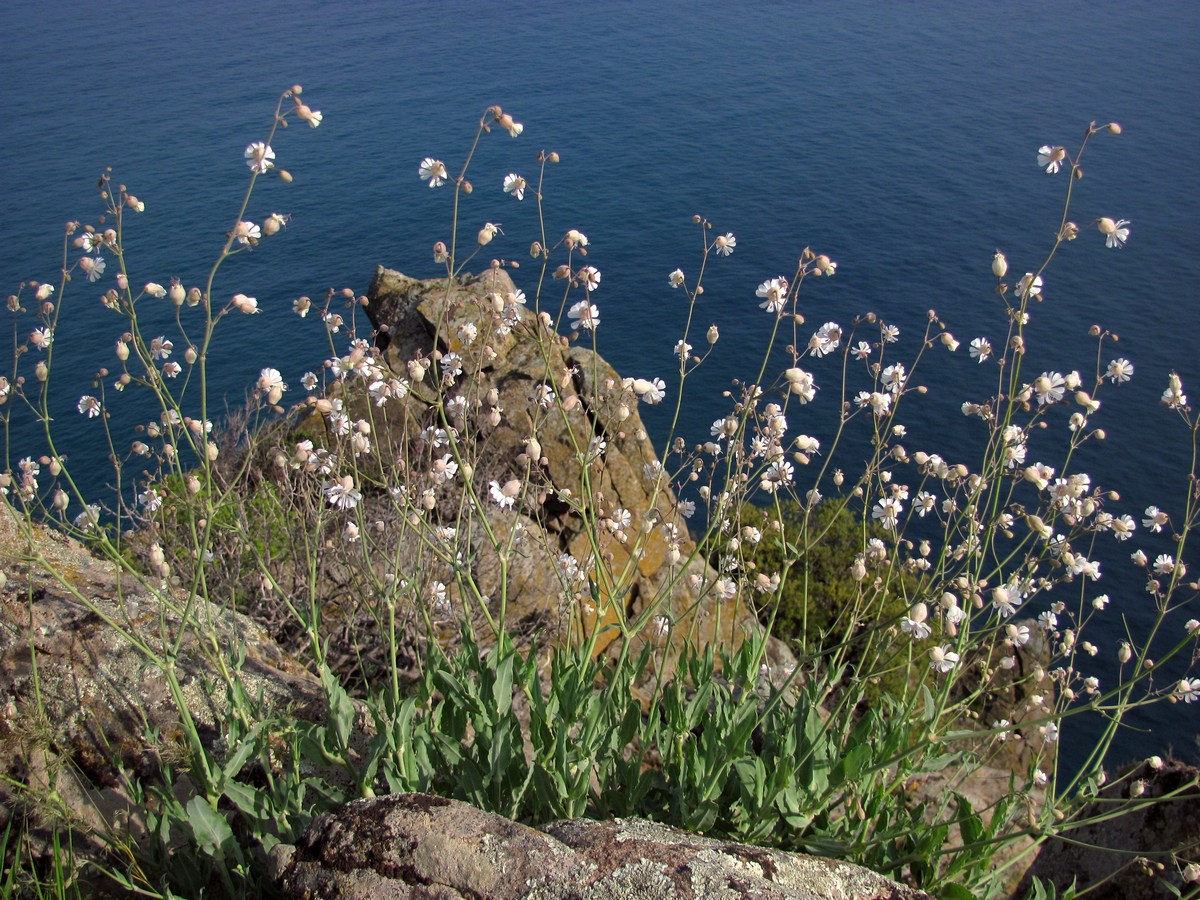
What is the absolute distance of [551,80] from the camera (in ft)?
158

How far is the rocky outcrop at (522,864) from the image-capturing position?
2.77 m

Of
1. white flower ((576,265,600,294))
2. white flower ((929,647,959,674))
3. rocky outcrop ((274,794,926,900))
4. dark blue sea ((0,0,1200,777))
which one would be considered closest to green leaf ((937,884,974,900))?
rocky outcrop ((274,794,926,900))

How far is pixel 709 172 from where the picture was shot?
3791 centimetres

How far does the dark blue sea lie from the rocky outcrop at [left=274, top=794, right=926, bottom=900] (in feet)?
53.9

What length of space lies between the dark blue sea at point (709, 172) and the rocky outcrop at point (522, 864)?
1643 cm

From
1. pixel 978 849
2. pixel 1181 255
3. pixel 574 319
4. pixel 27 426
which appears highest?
pixel 574 319

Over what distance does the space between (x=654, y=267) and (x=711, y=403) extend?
726 cm

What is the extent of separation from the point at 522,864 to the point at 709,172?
37.6 m

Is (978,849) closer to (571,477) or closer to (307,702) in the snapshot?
(307,702)

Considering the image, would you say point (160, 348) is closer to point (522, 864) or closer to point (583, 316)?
point (583, 316)

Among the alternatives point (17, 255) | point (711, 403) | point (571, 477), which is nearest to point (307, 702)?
point (571, 477)

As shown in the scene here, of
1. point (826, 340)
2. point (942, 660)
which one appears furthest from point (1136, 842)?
point (826, 340)

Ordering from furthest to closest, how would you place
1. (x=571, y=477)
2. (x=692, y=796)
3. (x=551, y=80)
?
1. (x=551, y=80)
2. (x=571, y=477)
3. (x=692, y=796)

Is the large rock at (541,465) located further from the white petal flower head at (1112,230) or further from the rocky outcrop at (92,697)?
the white petal flower head at (1112,230)
